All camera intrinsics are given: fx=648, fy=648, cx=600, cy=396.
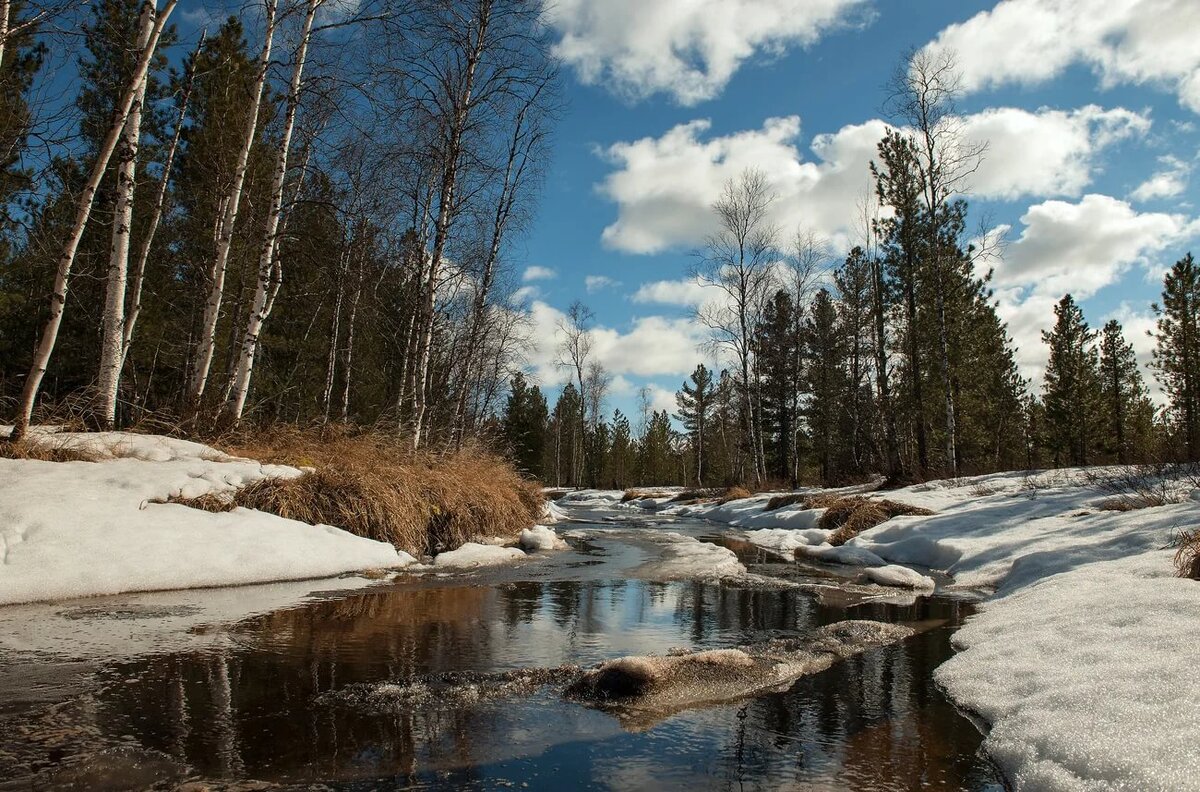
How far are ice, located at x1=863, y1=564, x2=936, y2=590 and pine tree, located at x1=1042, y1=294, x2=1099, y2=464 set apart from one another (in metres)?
31.2

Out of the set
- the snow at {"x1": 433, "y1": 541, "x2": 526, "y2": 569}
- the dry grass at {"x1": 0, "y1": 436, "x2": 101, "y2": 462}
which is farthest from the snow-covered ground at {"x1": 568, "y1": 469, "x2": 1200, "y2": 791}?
the dry grass at {"x1": 0, "y1": 436, "x2": 101, "y2": 462}

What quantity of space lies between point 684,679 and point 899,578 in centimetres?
451

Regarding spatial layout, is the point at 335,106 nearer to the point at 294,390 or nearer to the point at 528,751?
the point at 528,751

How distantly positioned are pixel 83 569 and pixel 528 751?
4279mm

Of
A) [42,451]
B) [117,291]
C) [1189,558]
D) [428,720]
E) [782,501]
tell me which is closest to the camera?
[428,720]

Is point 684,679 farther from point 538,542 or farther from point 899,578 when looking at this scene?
point 538,542

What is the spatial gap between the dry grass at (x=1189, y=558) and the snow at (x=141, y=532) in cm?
706

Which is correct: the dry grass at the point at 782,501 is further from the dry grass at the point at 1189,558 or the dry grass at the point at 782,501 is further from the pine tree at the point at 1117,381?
the pine tree at the point at 1117,381

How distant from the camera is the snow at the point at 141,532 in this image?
4738mm

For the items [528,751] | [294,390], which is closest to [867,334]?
[294,390]

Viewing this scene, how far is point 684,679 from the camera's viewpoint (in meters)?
3.28

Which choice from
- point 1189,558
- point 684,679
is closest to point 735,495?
point 1189,558

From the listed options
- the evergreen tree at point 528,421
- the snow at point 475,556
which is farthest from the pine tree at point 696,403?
the snow at point 475,556

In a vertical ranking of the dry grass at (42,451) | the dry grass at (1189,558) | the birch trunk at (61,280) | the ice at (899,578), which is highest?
the birch trunk at (61,280)
